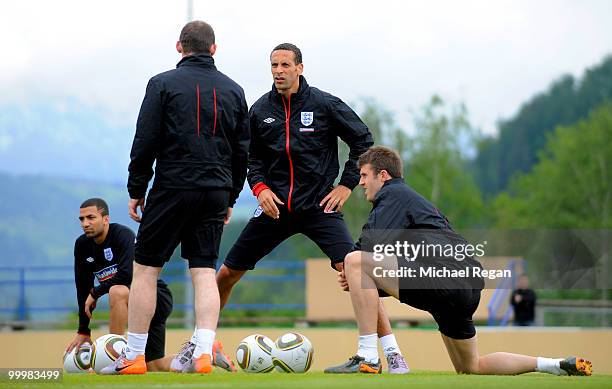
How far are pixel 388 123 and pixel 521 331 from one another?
132 ft

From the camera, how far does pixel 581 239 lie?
946 inches

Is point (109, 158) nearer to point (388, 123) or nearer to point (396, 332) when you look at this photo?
point (388, 123)

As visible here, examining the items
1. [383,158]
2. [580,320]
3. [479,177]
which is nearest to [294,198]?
[383,158]

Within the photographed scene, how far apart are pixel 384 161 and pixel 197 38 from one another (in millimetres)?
1556

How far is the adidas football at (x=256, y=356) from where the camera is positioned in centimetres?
838

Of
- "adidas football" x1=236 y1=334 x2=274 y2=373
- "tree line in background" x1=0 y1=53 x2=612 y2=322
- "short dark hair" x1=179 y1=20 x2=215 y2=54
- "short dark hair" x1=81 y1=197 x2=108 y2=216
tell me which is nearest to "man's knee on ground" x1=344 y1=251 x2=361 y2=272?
"adidas football" x1=236 y1=334 x2=274 y2=373

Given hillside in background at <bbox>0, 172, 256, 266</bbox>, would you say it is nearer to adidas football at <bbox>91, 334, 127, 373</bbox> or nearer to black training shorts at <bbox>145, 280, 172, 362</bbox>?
black training shorts at <bbox>145, 280, 172, 362</bbox>

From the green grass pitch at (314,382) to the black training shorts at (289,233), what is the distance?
5.24 ft

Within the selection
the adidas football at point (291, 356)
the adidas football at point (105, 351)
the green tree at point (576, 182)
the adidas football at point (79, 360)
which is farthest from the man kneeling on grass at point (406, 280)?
the green tree at point (576, 182)

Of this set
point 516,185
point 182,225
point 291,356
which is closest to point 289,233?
point 291,356

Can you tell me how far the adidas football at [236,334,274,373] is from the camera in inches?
330

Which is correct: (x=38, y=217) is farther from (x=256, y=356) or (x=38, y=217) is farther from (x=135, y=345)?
(x=135, y=345)

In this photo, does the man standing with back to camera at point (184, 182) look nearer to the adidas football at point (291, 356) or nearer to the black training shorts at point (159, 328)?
the adidas football at point (291, 356)

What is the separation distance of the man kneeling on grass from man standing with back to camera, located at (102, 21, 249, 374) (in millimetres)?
1003
